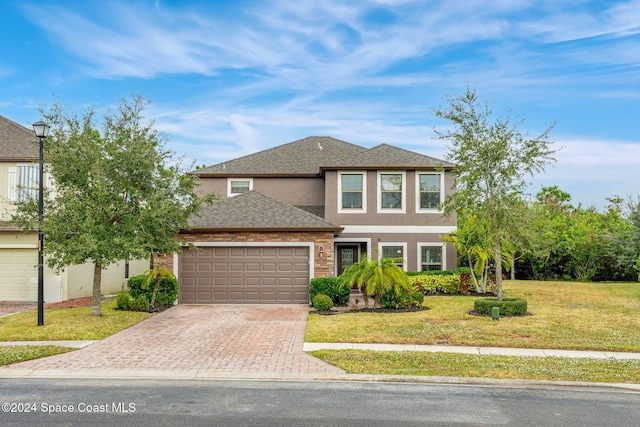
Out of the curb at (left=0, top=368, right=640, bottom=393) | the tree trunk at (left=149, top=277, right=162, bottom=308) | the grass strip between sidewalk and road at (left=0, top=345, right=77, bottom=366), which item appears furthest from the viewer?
the tree trunk at (left=149, top=277, right=162, bottom=308)

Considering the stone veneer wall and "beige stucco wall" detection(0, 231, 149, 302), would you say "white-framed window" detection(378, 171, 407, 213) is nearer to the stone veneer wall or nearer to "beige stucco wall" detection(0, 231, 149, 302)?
the stone veneer wall

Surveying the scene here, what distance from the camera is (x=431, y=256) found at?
2312cm

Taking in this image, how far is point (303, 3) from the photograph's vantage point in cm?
1669

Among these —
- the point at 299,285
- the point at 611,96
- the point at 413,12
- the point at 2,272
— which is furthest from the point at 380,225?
the point at 2,272

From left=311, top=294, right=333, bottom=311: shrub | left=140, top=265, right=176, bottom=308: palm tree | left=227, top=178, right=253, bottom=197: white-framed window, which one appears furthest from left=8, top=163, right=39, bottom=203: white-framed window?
left=311, top=294, right=333, bottom=311: shrub

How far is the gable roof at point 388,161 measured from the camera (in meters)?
22.6

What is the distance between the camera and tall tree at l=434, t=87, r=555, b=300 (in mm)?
15914

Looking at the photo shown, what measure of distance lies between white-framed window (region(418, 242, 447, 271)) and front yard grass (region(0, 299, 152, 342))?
39.4 feet

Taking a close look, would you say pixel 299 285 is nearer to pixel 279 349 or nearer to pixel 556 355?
pixel 279 349

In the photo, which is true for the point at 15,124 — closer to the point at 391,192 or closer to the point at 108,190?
the point at 108,190

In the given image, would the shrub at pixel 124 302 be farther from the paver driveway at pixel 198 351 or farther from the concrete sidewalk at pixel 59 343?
the concrete sidewalk at pixel 59 343

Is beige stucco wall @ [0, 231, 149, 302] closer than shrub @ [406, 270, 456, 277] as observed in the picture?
Yes

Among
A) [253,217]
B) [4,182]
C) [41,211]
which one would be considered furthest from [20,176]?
[253,217]

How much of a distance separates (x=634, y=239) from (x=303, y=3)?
54.8ft
